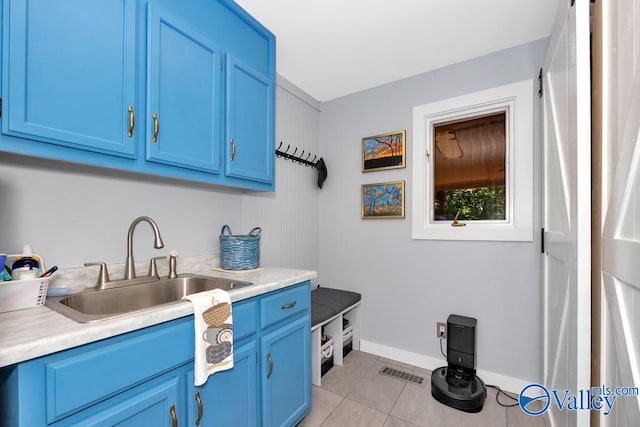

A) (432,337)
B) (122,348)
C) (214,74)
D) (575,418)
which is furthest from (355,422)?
(214,74)

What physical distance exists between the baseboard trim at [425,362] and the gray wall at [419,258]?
33mm

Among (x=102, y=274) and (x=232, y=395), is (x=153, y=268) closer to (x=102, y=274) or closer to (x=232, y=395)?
(x=102, y=274)

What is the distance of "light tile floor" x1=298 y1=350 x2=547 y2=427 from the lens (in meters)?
1.70

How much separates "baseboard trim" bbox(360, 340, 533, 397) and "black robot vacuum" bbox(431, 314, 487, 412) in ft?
0.48

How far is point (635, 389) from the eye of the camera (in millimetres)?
729

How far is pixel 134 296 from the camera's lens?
54.9 inches

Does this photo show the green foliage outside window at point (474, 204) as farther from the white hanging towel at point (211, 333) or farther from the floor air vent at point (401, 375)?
the white hanging towel at point (211, 333)

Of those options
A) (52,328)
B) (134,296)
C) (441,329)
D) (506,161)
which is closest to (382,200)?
(506,161)

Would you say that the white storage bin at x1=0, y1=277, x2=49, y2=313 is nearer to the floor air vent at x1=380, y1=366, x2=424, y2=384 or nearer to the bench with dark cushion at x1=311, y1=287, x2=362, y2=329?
the bench with dark cushion at x1=311, y1=287, x2=362, y2=329

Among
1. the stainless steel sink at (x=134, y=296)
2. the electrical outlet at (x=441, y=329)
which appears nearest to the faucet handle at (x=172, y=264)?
the stainless steel sink at (x=134, y=296)

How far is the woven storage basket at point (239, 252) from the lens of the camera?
175 cm

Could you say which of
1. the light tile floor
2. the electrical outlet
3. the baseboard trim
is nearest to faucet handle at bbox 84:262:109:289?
the light tile floor

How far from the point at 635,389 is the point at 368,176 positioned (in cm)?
215

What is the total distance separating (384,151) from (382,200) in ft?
1.50
